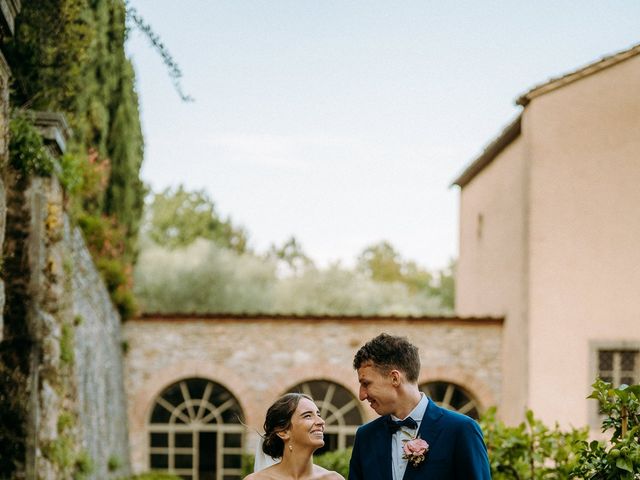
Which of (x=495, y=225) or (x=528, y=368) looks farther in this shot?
(x=495, y=225)

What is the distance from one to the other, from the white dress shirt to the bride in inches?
26.5

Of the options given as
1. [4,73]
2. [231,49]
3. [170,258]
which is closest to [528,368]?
[231,49]

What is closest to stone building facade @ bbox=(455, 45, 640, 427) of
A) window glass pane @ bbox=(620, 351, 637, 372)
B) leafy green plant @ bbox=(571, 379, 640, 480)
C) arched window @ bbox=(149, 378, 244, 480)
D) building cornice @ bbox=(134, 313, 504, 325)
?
window glass pane @ bbox=(620, 351, 637, 372)

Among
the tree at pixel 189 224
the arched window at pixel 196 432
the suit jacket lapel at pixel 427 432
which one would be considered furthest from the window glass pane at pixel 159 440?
the tree at pixel 189 224

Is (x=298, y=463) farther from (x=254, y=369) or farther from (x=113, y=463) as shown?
(x=254, y=369)

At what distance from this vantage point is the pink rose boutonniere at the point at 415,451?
3877 mm

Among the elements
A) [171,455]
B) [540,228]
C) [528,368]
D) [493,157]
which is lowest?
[171,455]

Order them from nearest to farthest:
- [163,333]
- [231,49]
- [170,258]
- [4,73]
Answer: [4,73] < [231,49] < [163,333] < [170,258]

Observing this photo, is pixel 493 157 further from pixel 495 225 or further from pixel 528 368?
pixel 528 368

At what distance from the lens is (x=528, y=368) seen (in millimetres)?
14086

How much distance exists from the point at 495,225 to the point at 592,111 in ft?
11.7

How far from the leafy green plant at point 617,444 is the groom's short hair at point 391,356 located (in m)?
1.46

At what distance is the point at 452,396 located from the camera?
50.2ft

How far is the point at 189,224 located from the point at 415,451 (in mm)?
41664
